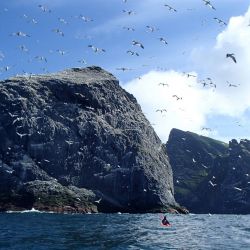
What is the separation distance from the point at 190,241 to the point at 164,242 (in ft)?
13.1

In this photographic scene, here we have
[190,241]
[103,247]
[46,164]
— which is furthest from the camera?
[46,164]

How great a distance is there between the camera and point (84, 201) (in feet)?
615

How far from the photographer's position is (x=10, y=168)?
192 metres

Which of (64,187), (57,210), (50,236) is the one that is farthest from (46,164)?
(50,236)

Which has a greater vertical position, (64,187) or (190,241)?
(64,187)

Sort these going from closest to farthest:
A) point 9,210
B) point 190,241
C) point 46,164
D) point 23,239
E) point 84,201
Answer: point 23,239 < point 190,241 < point 9,210 < point 84,201 < point 46,164

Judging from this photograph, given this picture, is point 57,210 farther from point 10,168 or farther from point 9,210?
point 10,168

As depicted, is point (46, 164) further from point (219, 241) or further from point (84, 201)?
point (219, 241)

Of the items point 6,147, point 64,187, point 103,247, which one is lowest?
point 103,247

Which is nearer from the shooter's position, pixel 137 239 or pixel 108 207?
pixel 137 239

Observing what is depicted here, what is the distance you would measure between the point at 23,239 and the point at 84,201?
421 feet

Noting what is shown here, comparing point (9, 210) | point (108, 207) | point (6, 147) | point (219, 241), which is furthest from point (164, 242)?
point (6, 147)

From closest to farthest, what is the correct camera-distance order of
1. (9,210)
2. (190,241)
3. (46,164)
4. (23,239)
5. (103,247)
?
1. (103,247)
2. (23,239)
3. (190,241)
4. (9,210)
5. (46,164)

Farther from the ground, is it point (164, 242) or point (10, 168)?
point (10, 168)
